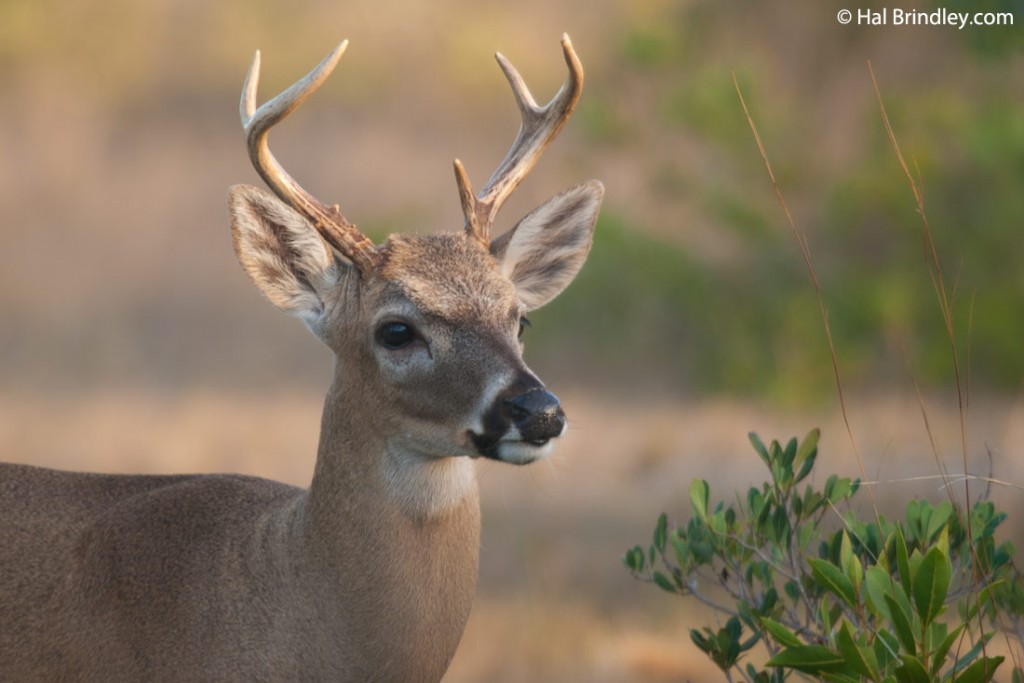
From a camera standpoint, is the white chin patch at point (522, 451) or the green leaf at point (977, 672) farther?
the white chin patch at point (522, 451)

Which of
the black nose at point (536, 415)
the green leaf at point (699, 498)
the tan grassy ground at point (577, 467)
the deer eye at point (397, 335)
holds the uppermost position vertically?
the deer eye at point (397, 335)

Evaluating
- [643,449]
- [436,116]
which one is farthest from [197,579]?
[436,116]

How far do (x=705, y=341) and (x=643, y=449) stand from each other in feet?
7.88

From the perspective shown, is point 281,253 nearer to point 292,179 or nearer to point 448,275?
point 292,179

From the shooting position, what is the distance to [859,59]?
19.5 metres

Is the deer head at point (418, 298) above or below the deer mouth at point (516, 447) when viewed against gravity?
above

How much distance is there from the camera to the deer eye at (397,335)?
→ 4.96 m

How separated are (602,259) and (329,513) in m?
9.49

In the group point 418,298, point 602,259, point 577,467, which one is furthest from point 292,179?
point 602,259

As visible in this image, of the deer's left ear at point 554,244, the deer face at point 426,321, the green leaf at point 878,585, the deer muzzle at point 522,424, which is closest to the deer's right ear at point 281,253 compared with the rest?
the deer face at point 426,321

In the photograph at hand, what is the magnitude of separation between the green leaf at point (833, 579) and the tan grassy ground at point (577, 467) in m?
3.00

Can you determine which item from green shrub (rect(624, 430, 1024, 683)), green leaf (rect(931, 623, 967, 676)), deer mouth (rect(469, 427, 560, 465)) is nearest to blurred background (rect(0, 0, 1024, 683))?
green shrub (rect(624, 430, 1024, 683))

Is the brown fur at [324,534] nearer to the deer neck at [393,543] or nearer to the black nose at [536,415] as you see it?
the deer neck at [393,543]

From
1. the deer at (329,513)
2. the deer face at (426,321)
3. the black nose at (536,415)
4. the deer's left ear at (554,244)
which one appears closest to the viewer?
the black nose at (536,415)
